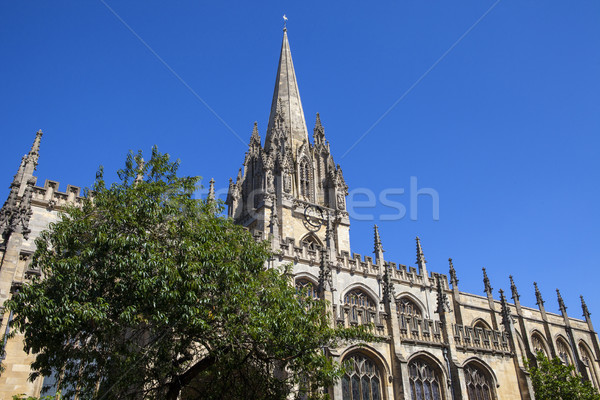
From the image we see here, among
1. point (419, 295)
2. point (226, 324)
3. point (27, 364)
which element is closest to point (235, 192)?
point (419, 295)

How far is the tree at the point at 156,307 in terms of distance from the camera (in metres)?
13.2

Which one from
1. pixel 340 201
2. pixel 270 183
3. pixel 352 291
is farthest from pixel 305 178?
pixel 352 291

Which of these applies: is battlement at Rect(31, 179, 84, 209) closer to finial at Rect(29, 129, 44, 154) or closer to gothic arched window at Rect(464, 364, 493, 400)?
finial at Rect(29, 129, 44, 154)

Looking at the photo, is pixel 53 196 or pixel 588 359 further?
pixel 588 359

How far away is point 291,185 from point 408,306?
12.9m

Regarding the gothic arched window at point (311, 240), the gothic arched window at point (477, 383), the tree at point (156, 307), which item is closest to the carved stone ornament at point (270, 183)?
the gothic arched window at point (311, 240)

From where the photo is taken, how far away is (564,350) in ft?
139

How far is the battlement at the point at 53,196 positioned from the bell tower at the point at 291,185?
11.6 m

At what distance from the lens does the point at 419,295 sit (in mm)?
34688

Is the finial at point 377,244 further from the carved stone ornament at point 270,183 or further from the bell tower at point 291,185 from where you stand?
the carved stone ornament at point 270,183

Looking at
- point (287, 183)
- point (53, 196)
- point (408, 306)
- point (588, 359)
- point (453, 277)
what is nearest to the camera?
point (53, 196)

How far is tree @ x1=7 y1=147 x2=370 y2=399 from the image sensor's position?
43.3 ft

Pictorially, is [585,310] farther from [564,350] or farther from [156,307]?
[156,307]

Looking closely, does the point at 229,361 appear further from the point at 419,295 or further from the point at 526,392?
the point at 419,295
